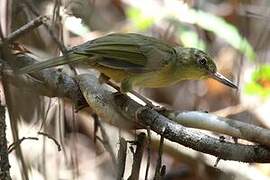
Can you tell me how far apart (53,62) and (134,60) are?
0.53 metres

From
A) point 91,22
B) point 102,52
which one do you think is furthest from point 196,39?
point 91,22

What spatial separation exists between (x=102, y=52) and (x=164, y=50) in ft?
1.25

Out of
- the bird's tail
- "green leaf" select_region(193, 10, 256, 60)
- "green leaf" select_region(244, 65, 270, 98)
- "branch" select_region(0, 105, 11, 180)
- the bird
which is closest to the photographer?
"branch" select_region(0, 105, 11, 180)

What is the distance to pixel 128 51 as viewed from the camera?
308cm

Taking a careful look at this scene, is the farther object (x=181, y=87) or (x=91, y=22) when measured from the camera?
(x=181, y=87)

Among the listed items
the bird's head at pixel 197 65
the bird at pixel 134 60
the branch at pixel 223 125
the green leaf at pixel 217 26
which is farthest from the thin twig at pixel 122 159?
the green leaf at pixel 217 26

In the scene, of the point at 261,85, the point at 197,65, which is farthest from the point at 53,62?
the point at 261,85

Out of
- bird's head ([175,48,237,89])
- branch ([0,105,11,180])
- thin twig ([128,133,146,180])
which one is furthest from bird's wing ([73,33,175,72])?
thin twig ([128,133,146,180])

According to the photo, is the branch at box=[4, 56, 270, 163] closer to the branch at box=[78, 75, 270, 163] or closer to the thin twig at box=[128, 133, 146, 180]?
the branch at box=[78, 75, 270, 163]

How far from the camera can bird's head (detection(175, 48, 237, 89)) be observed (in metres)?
3.25

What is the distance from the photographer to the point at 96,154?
4.58m

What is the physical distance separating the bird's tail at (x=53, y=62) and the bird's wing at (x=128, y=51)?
29mm

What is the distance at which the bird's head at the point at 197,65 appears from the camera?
3.25 metres

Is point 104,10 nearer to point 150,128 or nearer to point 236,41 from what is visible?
point 236,41
